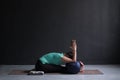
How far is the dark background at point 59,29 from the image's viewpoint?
8.60 meters

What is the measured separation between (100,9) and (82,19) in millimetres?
549

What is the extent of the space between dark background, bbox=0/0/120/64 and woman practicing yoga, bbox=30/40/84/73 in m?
1.74

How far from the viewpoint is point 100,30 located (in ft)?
28.6

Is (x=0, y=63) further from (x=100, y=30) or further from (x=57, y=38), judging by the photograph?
(x=100, y=30)

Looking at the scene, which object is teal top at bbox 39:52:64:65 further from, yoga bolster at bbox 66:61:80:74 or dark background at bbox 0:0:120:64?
dark background at bbox 0:0:120:64

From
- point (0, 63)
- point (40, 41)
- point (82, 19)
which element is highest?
point (82, 19)

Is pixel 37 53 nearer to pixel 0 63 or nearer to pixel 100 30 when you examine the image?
pixel 0 63

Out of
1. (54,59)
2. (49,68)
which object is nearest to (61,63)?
(54,59)

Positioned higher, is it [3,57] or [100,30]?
[100,30]

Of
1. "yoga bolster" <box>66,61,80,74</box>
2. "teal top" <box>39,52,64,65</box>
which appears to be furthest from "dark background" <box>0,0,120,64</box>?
"yoga bolster" <box>66,61,80,74</box>

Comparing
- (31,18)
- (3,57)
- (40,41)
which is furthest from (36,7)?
(3,57)

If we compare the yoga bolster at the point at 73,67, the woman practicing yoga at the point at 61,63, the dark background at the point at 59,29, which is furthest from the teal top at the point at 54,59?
the dark background at the point at 59,29

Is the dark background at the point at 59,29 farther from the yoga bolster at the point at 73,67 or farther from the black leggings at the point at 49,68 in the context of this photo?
the yoga bolster at the point at 73,67

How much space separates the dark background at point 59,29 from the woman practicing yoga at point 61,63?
68.4 inches
